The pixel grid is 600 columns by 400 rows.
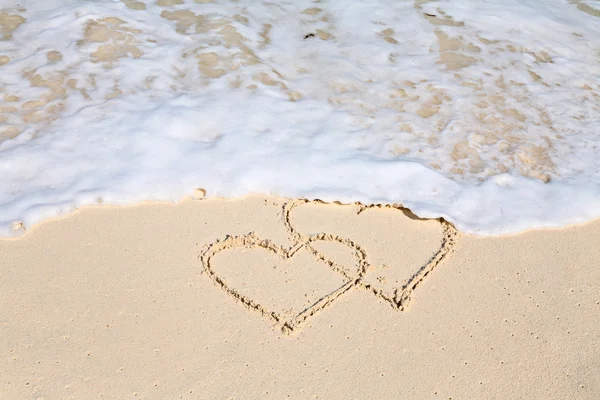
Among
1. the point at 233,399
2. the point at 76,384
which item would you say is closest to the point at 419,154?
the point at 233,399

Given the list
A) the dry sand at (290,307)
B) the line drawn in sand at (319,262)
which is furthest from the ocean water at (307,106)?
the line drawn in sand at (319,262)

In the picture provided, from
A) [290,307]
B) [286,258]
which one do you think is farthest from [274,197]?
[290,307]

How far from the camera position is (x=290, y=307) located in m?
2.42

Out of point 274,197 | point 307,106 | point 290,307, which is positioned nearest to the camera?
point 290,307

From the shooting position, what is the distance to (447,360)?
7.45 feet

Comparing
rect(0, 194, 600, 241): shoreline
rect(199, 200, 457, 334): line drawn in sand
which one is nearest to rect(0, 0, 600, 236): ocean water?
rect(0, 194, 600, 241): shoreline

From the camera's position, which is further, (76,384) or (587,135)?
(587,135)

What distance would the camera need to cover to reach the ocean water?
297 centimetres

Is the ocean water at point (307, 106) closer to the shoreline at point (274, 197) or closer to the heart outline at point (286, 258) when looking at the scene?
the shoreline at point (274, 197)

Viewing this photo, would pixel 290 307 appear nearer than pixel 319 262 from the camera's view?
Yes

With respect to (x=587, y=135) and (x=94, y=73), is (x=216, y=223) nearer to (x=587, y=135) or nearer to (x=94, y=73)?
(x=94, y=73)

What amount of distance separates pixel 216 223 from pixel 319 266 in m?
0.51

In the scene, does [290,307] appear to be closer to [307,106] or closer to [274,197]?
[274,197]

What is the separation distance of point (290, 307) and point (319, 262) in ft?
0.90
